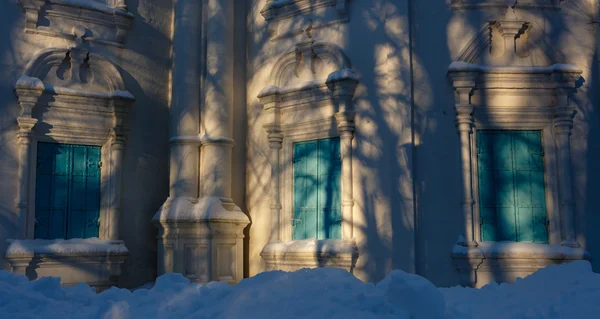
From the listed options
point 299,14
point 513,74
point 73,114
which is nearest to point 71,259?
point 73,114

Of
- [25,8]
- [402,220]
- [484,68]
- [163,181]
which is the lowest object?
[402,220]

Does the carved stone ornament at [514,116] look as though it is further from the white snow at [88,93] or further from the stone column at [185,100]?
the white snow at [88,93]

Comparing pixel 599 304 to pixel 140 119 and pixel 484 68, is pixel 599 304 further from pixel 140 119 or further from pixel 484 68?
pixel 140 119

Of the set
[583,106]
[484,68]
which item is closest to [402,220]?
[484,68]

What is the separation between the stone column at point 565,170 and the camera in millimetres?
7938

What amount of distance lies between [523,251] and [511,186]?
0.90m

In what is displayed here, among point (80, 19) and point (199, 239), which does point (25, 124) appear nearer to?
point (80, 19)

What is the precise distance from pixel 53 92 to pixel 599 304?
7.77m

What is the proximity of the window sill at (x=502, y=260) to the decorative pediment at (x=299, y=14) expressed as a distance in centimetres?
378

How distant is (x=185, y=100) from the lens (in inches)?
379

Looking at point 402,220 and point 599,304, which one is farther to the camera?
point 402,220

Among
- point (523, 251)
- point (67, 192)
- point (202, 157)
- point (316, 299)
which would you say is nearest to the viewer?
point (316, 299)

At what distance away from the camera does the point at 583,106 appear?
27.2ft

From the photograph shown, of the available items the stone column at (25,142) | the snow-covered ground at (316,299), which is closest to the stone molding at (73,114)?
the stone column at (25,142)
